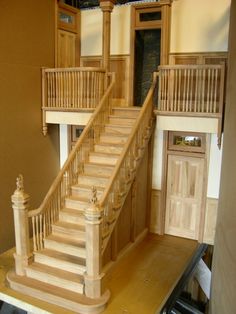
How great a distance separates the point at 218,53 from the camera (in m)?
6.87

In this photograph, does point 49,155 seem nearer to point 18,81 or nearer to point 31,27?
point 18,81

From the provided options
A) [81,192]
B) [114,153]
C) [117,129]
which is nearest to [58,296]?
[81,192]

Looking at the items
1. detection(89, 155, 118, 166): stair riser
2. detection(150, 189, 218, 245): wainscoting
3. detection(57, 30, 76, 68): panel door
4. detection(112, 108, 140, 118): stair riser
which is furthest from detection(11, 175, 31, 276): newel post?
detection(57, 30, 76, 68): panel door

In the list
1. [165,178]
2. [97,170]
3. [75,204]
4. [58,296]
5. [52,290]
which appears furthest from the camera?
[165,178]

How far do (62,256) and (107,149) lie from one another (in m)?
2.14

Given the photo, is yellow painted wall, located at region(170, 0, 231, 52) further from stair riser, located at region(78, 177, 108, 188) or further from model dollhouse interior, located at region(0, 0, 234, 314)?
stair riser, located at region(78, 177, 108, 188)

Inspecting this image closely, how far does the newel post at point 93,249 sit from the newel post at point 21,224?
3.70 feet

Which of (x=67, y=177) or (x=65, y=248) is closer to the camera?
(x=65, y=248)

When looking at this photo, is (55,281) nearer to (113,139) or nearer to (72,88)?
(113,139)

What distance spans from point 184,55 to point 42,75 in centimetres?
305

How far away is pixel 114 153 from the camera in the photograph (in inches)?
246

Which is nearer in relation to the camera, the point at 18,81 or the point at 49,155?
the point at 18,81

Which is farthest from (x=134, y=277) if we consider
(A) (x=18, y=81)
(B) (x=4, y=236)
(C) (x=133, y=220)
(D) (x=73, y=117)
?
(A) (x=18, y=81)

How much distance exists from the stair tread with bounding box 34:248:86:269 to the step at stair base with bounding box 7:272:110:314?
1.36 ft
